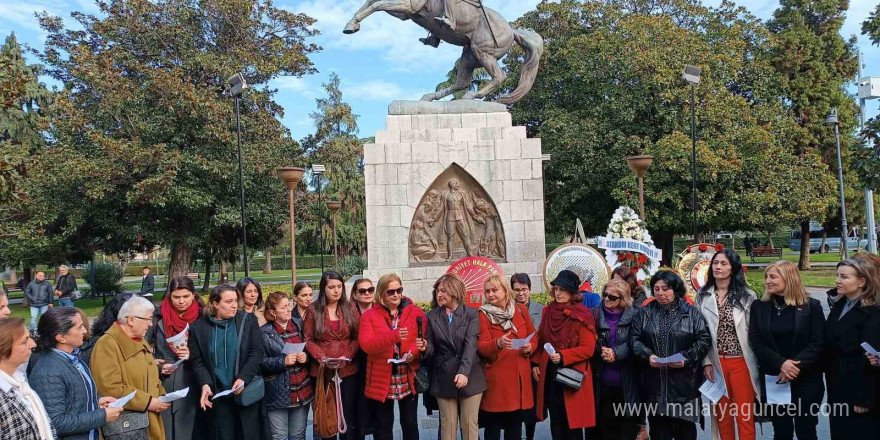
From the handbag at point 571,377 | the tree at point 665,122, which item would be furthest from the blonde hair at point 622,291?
the tree at point 665,122

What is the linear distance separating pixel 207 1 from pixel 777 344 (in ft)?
76.3

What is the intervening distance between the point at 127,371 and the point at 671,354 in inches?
148

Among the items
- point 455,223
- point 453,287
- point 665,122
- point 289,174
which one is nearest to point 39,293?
point 289,174

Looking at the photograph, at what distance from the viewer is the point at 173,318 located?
4719mm

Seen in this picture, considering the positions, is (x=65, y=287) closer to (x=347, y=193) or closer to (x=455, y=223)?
(x=455, y=223)

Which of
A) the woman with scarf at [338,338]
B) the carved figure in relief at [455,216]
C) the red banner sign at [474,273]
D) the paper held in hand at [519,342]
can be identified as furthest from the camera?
the carved figure in relief at [455,216]

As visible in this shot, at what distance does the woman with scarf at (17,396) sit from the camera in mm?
3037

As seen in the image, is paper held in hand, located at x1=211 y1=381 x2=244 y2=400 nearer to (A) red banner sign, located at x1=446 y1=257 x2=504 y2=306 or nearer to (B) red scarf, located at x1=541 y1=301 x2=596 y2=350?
(B) red scarf, located at x1=541 y1=301 x2=596 y2=350

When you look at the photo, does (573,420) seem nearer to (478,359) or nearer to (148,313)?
(478,359)

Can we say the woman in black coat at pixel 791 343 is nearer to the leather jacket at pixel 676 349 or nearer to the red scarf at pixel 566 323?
the leather jacket at pixel 676 349

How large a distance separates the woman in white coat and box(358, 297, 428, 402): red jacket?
2.22m

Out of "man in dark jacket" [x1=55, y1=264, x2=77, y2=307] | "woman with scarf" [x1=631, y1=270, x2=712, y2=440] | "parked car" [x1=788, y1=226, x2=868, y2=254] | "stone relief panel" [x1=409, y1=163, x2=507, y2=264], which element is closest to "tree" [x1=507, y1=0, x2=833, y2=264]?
"stone relief panel" [x1=409, y1=163, x2=507, y2=264]

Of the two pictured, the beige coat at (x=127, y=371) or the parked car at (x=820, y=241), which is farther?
the parked car at (x=820, y=241)

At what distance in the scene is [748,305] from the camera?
15.6ft
